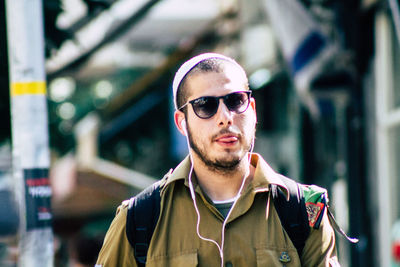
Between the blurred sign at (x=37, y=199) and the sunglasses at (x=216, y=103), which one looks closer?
the sunglasses at (x=216, y=103)

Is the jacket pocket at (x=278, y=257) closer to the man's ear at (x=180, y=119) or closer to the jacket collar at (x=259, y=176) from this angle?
the jacket collar at (x=259, y=176)

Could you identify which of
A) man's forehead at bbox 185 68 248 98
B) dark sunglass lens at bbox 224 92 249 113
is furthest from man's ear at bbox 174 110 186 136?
dark sunglass lens at bbox 224 92 249 113

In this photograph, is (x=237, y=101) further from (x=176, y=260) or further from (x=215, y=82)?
(x=176, y=260)

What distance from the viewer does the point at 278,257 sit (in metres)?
3.05

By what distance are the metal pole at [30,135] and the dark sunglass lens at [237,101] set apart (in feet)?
3.32

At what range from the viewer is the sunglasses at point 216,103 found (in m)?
3.22

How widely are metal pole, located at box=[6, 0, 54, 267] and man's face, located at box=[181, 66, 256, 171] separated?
829mm

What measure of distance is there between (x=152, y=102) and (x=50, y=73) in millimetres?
5008

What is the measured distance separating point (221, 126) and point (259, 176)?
0.31 meters

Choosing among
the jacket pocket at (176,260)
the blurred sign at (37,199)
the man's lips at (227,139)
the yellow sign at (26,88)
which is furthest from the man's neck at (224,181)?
the yellow sign at (26,88)

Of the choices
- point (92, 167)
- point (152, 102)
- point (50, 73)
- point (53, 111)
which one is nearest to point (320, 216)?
point (50, 73)

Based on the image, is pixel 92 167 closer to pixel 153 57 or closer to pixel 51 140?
pixel 51 140

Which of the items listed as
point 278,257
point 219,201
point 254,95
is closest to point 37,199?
point 219,201

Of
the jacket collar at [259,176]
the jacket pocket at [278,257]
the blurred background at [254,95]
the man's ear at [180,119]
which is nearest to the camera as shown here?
the jacket pocket at [278,257]
